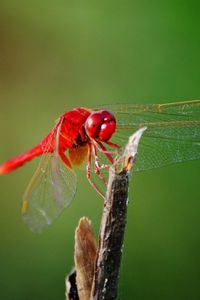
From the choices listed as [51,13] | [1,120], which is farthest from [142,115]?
[51,13]

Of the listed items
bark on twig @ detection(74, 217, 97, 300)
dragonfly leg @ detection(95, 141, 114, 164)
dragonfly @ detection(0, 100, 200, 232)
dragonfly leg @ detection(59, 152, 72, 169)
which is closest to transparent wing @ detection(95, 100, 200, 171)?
dragonfly @ detection(0, 100, 200, 232)

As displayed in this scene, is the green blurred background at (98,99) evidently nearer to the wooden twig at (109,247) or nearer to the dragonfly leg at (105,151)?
the dragonfly leg at (105,151)

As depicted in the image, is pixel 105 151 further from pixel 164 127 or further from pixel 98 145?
pixel 164 127

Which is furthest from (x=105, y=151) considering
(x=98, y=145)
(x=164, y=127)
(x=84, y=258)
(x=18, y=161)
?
(x=84, y=258)

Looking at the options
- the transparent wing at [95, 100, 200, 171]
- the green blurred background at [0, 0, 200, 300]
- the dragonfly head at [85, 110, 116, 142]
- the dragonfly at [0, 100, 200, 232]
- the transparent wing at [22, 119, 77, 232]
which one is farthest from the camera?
the green blurred background at [0, 0, 200, 300]

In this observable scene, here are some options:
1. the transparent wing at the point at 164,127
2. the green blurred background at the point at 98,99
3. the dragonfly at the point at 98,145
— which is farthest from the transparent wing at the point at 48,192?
the green blurred background at the point at 98,99

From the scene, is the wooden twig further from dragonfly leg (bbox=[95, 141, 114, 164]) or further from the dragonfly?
dragonfly leg (bbox=[95, 141, 114, 164])
